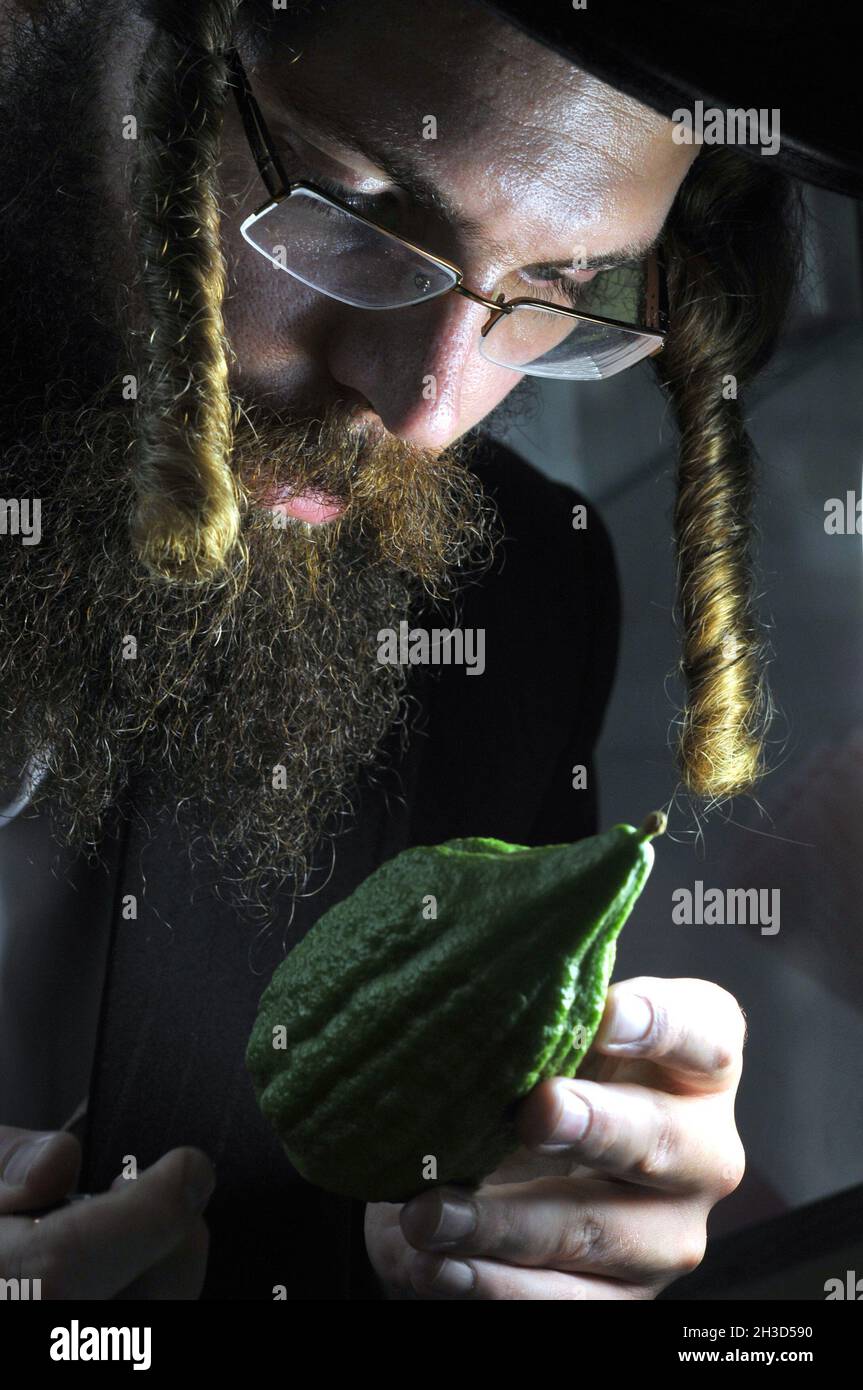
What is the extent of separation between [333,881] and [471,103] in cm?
47

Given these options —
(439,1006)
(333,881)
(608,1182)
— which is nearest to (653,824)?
(439,1006)

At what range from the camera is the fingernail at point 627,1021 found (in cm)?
39

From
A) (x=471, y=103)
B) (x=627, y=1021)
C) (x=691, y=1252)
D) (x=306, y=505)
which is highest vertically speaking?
(x=471, y=103)

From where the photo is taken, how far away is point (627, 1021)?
1.30ft

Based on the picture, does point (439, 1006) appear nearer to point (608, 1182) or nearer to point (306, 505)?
point (608, 1182)

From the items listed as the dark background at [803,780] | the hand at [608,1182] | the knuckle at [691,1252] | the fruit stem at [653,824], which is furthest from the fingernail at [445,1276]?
the dark background at [803,780]

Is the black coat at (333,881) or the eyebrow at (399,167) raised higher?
the eyebrow at (399,167)

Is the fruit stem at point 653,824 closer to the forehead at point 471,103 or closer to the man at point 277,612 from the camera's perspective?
the man at point 277,612

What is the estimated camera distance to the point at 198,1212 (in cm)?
44

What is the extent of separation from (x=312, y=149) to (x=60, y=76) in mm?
167

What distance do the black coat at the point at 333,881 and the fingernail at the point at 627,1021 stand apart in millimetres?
207

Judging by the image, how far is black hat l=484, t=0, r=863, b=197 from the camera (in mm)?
437

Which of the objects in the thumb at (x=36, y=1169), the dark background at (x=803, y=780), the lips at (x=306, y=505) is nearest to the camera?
the thumb at (x=36, y=1169)
